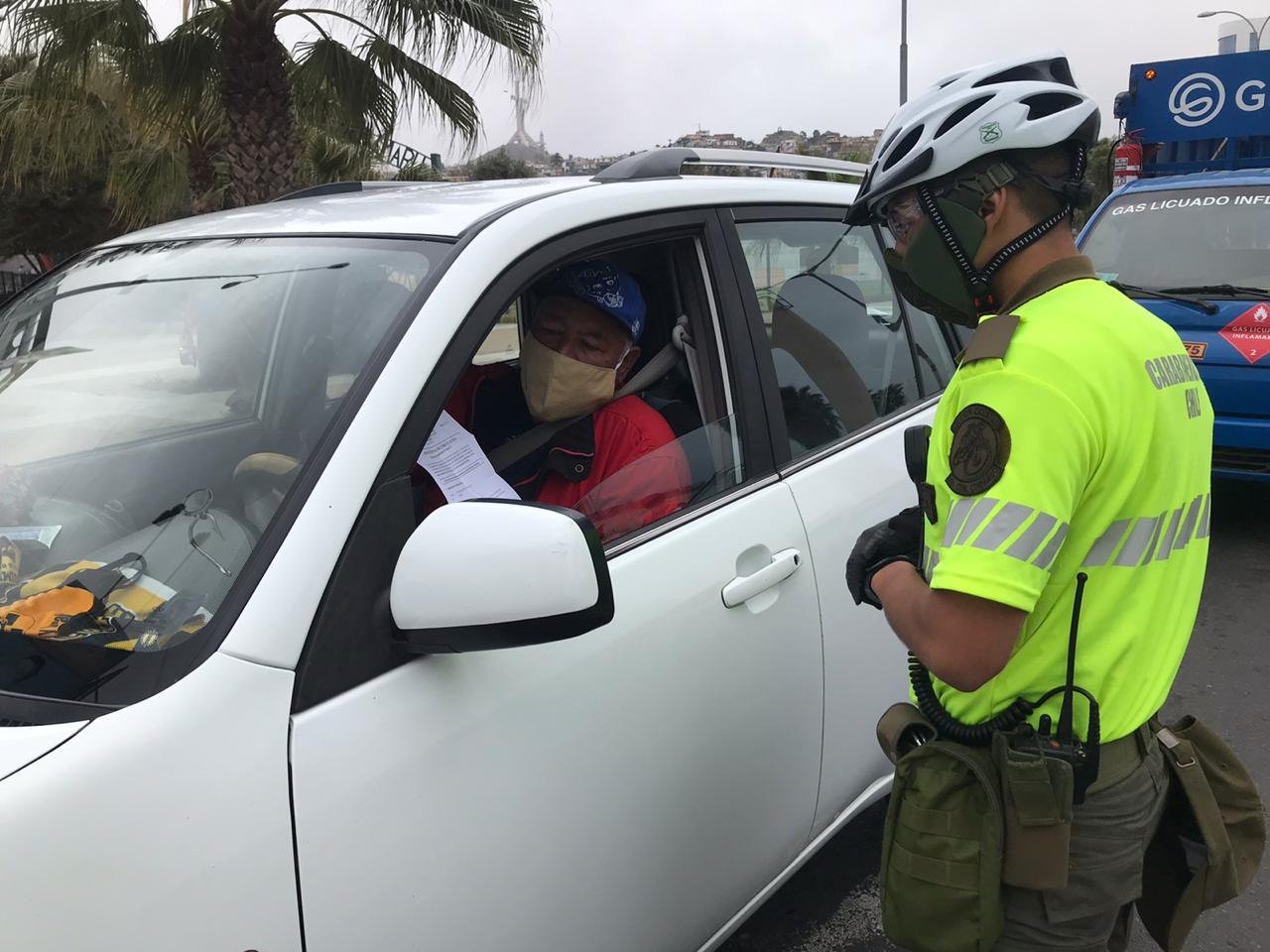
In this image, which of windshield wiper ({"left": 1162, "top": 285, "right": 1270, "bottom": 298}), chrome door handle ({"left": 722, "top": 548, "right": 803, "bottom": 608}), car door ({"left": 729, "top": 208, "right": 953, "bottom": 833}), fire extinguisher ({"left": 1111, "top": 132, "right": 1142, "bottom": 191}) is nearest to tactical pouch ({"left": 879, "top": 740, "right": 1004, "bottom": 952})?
chrome door handle ({"left": 722, "top": 548, "right": 803, "bottom": 608})

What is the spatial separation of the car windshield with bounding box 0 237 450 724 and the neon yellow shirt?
2.91 ft

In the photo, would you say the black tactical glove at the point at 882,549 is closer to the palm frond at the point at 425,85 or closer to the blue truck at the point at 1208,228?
the blue truck at the point at 1208,228

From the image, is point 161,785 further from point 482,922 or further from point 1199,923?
point 1199,923

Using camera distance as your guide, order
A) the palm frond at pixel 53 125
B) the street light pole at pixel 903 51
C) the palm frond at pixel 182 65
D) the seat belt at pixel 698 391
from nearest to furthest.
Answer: the seat belt at pixel 698 391 → the palm frond at pixel 182 65 → the palm frond at pixel 53 125 → the street light pole at pixel 903 51

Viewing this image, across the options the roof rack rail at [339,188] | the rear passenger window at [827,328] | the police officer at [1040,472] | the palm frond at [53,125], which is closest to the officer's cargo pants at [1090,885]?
the police officer at [1040,472]

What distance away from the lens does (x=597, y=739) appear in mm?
1655

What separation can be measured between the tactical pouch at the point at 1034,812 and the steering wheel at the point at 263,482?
1.08 metres

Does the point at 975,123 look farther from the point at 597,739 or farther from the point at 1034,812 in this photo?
the point at 597,739

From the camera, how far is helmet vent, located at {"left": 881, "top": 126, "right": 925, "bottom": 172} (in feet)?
5.21

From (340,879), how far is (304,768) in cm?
15

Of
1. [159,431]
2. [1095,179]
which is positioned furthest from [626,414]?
[1095,179]

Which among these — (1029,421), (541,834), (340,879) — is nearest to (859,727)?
(541,834)

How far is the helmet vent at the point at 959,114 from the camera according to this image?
1530 mm

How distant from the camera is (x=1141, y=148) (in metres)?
8.51
